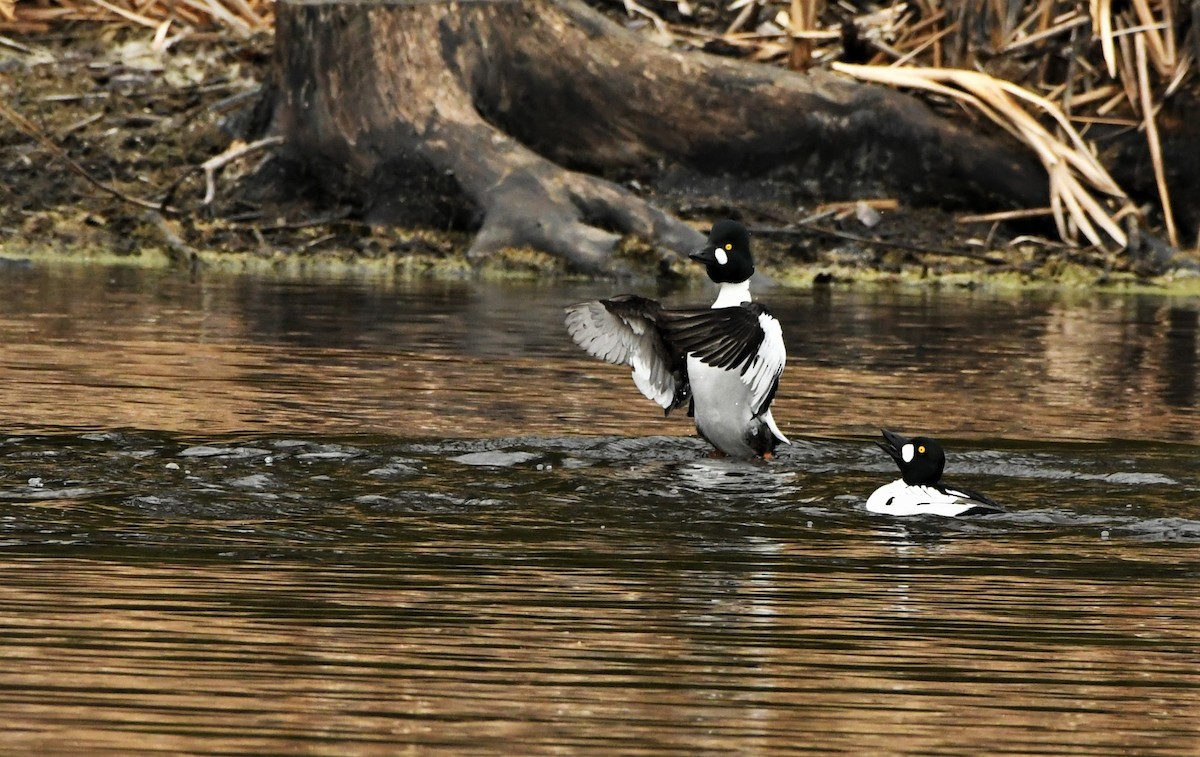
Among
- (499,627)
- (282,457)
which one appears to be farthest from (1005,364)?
(499,627)

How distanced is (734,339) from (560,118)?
11299 mm

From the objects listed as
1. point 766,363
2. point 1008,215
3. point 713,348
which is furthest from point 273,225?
point 713,348

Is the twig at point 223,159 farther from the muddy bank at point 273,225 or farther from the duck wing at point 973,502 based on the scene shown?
the duck wing at point 973,502

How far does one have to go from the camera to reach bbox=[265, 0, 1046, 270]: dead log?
1962cm

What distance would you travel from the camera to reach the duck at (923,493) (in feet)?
26.7

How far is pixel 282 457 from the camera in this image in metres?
8.91

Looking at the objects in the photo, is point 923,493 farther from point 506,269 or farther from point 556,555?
point 506,269

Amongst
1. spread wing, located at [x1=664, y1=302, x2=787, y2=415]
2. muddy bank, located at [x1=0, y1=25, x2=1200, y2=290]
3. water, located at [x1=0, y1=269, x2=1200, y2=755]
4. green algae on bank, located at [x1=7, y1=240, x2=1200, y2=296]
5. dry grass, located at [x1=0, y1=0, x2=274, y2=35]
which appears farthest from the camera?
dry grass, located at [x1=0, y1=0, x2=274, y2=35]

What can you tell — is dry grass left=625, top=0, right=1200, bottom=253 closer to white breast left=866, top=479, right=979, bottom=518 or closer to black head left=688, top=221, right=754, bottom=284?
black head left=688, top=221, right=754, bottom=284

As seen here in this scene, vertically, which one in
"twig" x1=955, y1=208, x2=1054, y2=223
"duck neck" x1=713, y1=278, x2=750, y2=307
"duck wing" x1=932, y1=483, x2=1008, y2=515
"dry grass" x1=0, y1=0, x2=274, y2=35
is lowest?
"duck wing" x1=932, y1=483, x2=1008, y2=515

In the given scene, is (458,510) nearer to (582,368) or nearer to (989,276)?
(582,368)

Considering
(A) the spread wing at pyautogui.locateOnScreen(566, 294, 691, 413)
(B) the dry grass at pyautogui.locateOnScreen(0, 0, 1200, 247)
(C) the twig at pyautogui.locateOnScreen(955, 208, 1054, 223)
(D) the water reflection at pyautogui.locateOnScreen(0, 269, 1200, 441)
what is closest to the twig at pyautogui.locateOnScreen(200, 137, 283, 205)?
(D) the water reflection at pyautogui.locateOnScreen(0, 269, 1200, 441)

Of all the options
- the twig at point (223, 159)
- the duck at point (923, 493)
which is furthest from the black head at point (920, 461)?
the twig at point (223, 159)

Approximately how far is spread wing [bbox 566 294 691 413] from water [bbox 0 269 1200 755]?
0.25 m
